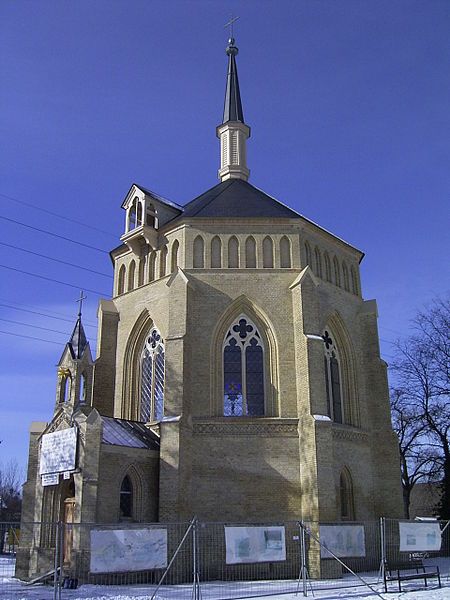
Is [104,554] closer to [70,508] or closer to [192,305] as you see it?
[70,508]

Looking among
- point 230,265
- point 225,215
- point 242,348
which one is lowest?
point 242,348

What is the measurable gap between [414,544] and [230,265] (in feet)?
39.2

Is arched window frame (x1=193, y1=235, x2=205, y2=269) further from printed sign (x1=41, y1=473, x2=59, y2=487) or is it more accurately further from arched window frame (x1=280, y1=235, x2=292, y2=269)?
printed sign (x1=41, y1=473, x2=59, y2=487)

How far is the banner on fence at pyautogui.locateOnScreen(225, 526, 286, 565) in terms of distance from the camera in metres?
15.3

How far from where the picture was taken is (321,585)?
58.4ft

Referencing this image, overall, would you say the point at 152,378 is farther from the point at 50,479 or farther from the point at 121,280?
the point at 50,479

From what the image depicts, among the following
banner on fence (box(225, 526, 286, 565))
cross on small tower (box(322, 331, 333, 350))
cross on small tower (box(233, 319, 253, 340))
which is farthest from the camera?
cross on small tower (box(322, 331, 333, 350))

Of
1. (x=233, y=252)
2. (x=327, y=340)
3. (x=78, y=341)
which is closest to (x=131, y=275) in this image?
(x=78, y=341)

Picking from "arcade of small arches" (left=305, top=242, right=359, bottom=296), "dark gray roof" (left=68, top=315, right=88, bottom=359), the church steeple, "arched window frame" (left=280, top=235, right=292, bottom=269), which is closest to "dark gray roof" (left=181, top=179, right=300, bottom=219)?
"arched window frame" (left=280, top=235, right=292, bottom=269)

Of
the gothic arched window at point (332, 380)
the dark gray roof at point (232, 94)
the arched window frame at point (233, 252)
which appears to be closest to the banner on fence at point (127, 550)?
the gothic arched window at point (332, 380)

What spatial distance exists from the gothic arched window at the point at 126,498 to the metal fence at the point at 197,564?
1.29 m

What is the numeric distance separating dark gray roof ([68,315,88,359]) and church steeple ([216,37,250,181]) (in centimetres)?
1277

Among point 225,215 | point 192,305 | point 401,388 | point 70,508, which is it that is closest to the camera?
point 70,508

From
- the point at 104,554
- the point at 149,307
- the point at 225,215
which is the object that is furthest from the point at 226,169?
the point at 104,554
